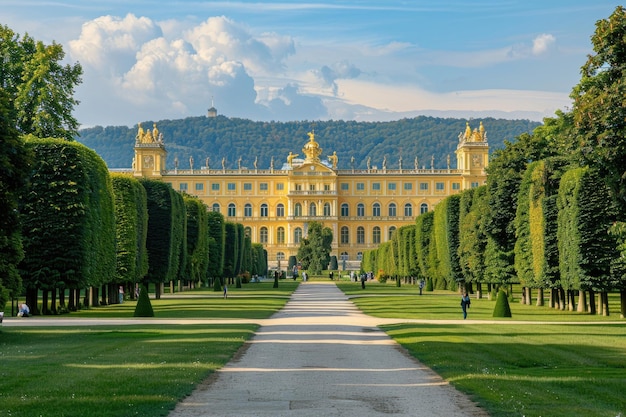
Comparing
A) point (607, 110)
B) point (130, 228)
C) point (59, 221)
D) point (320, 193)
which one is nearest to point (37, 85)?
point (130, 228)

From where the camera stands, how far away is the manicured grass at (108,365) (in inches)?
472

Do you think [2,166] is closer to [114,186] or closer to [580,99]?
[580,99]

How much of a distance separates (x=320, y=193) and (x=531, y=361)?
141 m

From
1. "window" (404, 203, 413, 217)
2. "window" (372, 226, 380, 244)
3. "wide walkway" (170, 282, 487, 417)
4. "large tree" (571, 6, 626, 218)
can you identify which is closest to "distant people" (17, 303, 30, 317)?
"wide walkway" (170, 282, 487, 417)

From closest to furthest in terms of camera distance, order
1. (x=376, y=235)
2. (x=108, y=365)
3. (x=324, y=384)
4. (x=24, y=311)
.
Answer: (x=324, y=384) → (x=108, y=365) → (x=24, y=311) → (x=376, y=235)

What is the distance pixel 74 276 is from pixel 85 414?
915 inches

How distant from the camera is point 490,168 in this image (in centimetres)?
5456

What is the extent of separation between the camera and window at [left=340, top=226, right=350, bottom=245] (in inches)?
6339

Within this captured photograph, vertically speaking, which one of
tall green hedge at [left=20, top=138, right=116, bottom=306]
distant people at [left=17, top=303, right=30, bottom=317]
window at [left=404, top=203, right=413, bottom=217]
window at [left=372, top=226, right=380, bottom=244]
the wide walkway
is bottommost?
the wide walkway

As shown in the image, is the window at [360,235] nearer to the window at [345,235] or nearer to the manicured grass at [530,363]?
the window at [345,235]

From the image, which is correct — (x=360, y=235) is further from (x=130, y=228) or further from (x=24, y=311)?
(x=24, y=311)

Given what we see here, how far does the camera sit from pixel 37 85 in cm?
4484

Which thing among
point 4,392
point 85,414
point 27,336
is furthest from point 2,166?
point 85,414

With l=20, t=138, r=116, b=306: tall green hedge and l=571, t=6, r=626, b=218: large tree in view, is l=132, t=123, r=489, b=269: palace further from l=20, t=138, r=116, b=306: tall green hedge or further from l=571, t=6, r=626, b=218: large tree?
l=571, t=6, r=626, b=218: large tree
